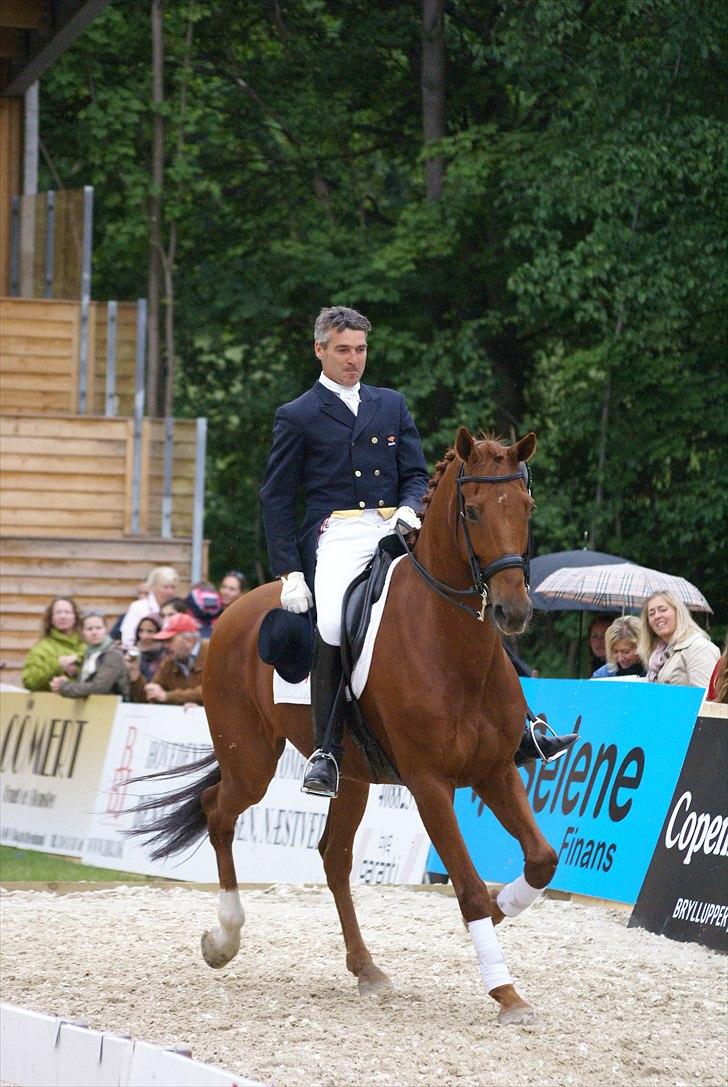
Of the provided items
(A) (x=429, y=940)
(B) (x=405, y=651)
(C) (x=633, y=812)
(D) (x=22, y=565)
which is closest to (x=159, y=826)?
(A) (x=429, y=940)

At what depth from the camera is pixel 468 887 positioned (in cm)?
702

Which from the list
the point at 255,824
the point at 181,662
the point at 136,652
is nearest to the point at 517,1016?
the point at 255,824

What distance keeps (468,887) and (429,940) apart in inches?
104

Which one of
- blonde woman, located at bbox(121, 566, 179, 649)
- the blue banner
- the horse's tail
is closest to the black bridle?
the horse's tail

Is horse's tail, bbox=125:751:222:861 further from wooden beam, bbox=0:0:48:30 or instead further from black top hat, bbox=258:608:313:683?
wooden beam, bbox=0:0:48:30

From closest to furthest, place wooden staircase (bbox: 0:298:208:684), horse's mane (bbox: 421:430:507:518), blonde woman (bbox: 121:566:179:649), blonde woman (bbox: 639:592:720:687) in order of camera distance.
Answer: horse's mane (bbox: 421:430:507:518) → blonde woman (bbox: 639:592:720:687) → blonde woman (bbox: 121:566:179:649) → wooden staircase (bbox: 0:298:208:684)

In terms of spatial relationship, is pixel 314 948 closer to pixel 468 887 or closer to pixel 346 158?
pixel 468 887

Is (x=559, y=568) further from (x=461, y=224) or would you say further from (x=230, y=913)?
(x=461, y=224)

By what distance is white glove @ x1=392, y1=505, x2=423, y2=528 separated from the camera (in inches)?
304

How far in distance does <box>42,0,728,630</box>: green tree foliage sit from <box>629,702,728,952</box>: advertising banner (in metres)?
10.9

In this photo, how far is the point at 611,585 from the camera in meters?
14.2

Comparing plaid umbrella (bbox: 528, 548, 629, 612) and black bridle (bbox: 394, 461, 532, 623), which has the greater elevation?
black bridle (bbox: 394, 461, 532, 623)

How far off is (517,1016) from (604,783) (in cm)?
409

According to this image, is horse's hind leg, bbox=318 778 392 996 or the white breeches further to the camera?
horse's hind leg, bbox=318 778 392 996
